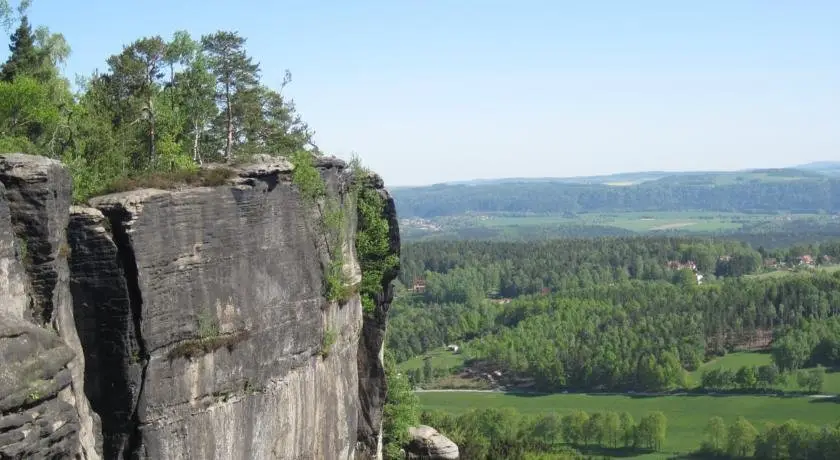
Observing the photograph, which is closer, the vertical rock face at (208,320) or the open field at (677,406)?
the vertical rock face at (208,320)

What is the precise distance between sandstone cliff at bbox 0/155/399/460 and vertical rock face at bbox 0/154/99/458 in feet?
0.10

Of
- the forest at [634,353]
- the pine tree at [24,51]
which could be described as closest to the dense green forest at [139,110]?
the pine tree at [24,51]

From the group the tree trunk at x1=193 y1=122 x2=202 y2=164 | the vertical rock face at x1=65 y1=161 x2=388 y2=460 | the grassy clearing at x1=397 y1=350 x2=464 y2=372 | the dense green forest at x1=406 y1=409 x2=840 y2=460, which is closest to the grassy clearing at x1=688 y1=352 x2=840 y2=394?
the dense green forest at x1=406 y1=409 x2=840 y2=460

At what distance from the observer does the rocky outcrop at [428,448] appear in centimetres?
4503

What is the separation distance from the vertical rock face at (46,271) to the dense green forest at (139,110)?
5704mm

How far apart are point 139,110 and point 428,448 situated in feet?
74.6

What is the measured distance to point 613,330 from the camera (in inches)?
5271

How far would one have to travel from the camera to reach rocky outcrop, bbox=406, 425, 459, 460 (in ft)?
148

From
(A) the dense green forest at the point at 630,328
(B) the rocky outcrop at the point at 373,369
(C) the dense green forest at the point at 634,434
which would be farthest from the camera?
(A) the dense green forest at the point at 630,328

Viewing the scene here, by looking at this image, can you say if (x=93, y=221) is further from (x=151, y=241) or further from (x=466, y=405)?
(x=466, y=405)

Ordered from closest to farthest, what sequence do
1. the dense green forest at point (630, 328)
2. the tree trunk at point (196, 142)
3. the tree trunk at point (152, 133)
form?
the tree trunk at point (152, 133) < the tree trunk at point (196, 142) < the dense green forest at point (630, 328)

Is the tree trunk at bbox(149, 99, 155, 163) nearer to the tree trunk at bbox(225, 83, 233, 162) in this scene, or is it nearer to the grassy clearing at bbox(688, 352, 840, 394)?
the tree trunk at bbox(225, 83, 233, 162)

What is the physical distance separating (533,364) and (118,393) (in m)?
109

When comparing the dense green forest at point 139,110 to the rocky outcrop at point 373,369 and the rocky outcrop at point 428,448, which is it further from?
the rocky outcrop at point 428,448
